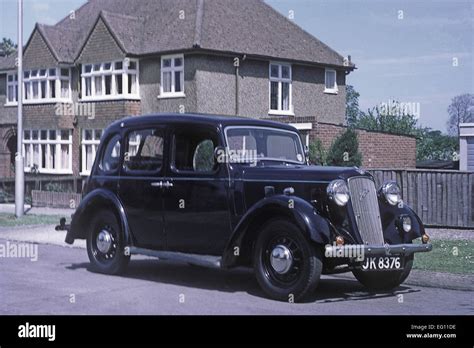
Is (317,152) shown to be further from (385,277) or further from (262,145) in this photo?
(385,277)

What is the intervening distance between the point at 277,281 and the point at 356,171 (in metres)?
1.67

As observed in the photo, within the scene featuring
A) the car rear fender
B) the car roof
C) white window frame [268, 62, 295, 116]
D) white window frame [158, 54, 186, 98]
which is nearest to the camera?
the car roof

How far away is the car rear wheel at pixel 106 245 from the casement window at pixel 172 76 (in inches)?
771

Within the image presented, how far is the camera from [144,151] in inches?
455

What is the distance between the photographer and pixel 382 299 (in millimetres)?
9812

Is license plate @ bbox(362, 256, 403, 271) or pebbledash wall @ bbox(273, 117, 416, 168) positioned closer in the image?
license plate @ bbox(362, 256, 403, 271)

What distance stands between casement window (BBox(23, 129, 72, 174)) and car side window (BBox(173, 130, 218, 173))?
85.0 ft

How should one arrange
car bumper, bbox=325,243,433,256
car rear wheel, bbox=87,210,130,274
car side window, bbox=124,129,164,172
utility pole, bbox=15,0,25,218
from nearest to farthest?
1. car bumper, bbox=325,243,433,256
2. car side window, bbox=124,129,164,172
3. car rear wheel, bbox=87,210,130,274
4. utility pole, bbox=15,0,25,218

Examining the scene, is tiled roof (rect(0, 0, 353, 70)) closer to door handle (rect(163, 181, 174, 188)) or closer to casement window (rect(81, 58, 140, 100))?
casement window (rect(81, 58, 140, 100))

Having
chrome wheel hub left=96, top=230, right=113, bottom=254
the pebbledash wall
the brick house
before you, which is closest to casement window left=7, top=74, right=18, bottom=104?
the brick house

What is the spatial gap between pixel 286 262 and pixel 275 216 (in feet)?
1.92

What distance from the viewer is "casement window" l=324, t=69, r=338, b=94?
121ft
